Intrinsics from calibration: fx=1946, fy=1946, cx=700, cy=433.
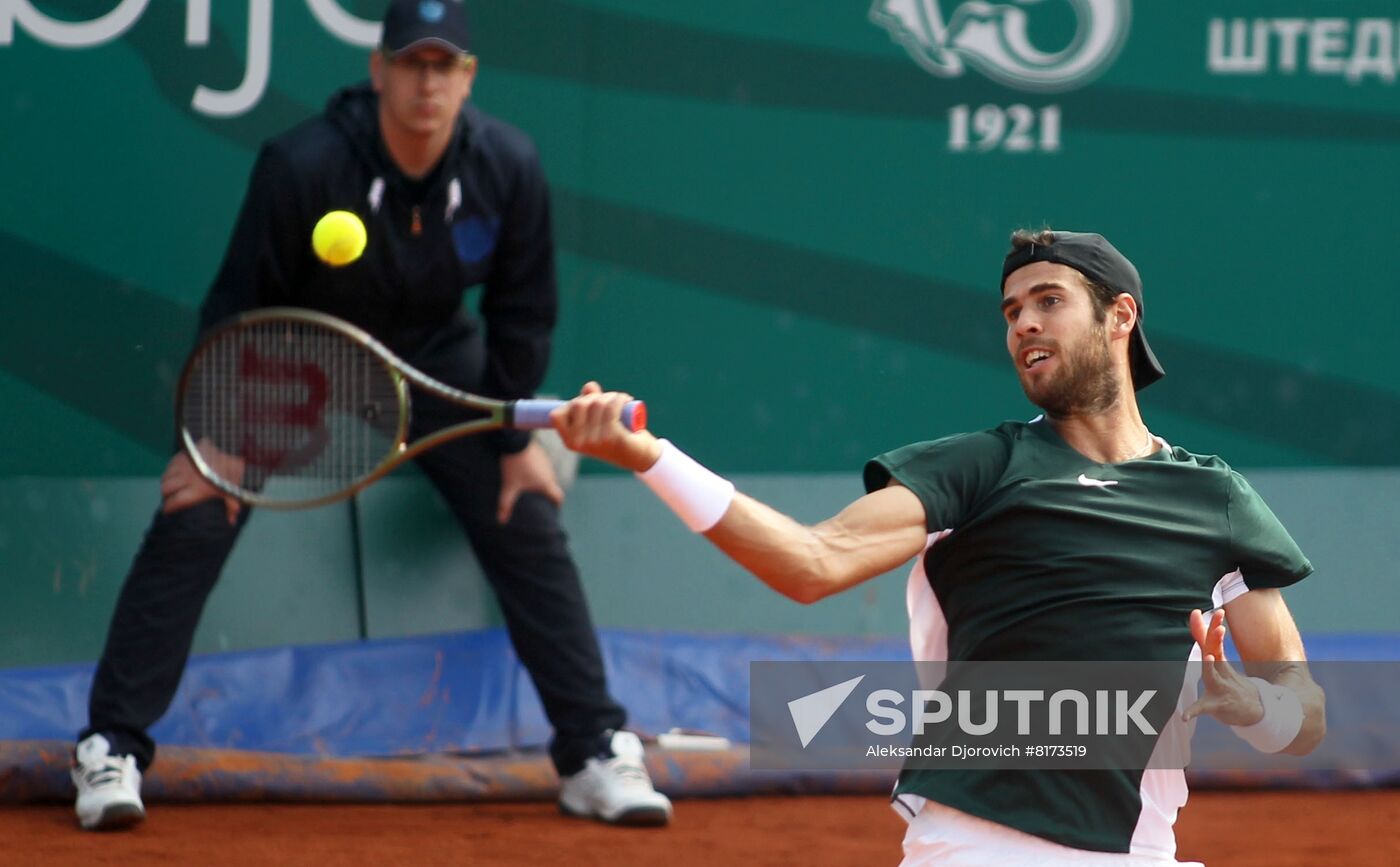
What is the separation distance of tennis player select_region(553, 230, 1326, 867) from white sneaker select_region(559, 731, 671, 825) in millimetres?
1662

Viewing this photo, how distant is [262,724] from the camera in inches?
201

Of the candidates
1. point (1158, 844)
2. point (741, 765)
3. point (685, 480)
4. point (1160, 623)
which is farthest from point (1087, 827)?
point (741, 765)

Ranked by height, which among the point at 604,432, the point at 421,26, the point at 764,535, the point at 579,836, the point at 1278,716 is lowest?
the point at 579,836

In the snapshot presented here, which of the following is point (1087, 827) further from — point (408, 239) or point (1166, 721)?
point (408, 239)

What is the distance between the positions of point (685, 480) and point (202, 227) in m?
3.27

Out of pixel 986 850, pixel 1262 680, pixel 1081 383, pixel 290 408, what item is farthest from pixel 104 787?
pixel 1262 680

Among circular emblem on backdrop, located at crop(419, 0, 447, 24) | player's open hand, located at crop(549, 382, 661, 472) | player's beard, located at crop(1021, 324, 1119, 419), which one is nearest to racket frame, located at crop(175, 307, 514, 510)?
player's open hand, located at crop(549, 382, 661, 472)

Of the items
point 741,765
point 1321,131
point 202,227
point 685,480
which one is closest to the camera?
point 685,480

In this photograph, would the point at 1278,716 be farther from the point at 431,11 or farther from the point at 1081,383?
the point at 431,11

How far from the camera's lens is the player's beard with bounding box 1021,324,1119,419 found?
3.10 meters

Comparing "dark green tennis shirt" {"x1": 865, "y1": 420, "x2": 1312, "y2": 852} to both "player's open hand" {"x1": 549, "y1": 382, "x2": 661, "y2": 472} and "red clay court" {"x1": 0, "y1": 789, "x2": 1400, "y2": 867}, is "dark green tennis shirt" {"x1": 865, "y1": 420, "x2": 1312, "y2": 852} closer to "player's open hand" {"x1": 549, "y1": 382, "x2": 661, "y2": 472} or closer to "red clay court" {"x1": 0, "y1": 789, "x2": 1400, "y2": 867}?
"player's open hand" {"x1": 549, "y1": 382, "x2": 661, "y2": 472}

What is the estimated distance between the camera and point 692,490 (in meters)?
2.73

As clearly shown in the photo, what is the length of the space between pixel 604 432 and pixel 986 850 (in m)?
0.84

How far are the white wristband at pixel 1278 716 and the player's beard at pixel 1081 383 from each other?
0.51 metres
